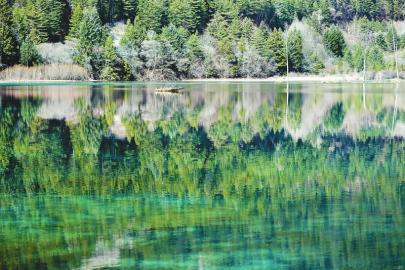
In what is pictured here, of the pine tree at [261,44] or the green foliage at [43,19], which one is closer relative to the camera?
the green foliage at [43,19]

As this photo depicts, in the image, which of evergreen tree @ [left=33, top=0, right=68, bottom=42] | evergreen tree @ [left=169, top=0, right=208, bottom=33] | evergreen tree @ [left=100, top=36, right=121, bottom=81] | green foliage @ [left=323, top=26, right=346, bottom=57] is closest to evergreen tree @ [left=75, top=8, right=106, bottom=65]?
evergreen tree @ [left=100, top=36, right=121, bottom=81]

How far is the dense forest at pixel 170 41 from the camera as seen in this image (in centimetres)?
10531

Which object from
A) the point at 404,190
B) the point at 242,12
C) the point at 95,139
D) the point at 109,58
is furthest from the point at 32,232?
the point at 242,12

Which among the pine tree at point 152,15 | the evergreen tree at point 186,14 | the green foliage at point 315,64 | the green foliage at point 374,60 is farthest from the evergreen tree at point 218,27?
the green foliage at point 374,60

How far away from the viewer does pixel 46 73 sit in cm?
10125

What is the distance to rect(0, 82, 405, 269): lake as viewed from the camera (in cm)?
1050

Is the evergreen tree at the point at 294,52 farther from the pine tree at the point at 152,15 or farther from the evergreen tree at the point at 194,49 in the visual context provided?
the pine tree at the point at 152,15

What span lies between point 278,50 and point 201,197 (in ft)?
387

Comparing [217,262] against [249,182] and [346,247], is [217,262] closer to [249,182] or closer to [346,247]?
[346,247]

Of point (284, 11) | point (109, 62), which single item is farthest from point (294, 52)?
point (284, 11)

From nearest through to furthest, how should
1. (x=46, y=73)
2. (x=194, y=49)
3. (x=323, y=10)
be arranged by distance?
1. (x=46, y=73)
2. (x=194, y=49)
3. (x=323, y=10)

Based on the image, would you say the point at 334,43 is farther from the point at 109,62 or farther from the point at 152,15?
the point at 109,62

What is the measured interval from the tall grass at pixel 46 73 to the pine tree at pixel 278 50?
39.1m

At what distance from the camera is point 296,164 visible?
1920 centimetres
